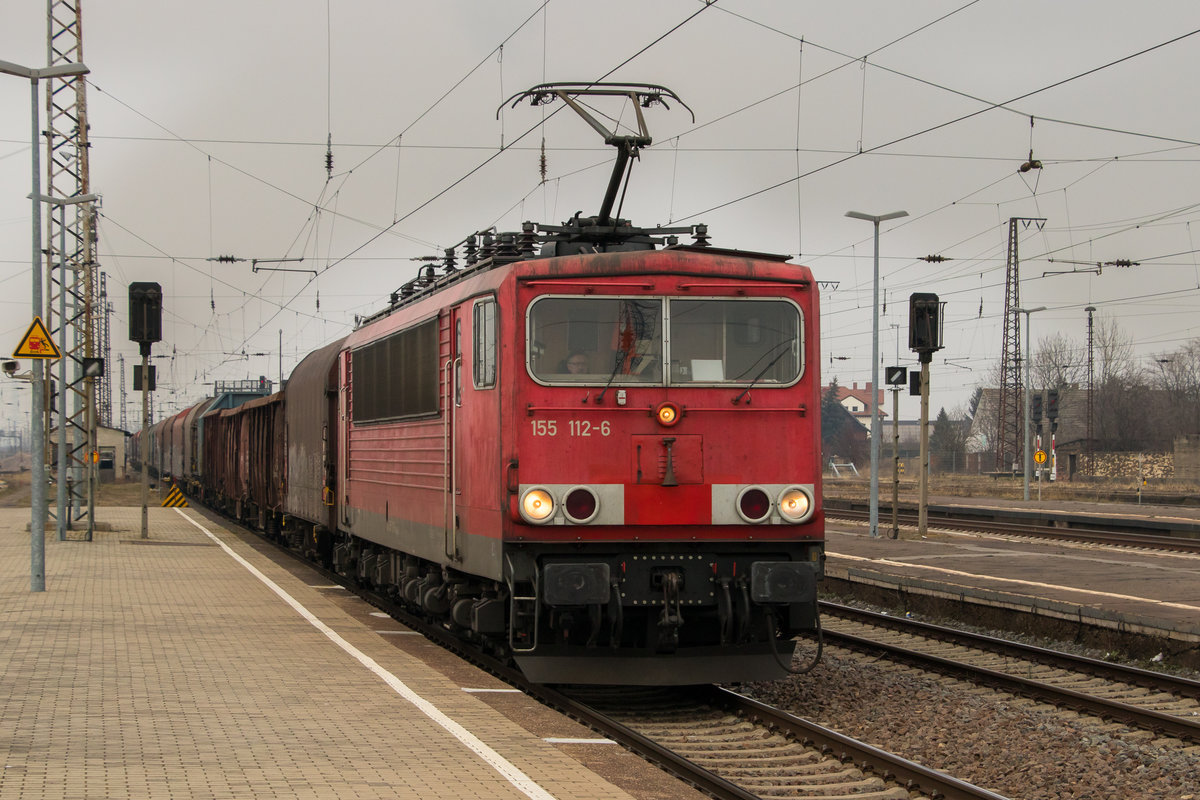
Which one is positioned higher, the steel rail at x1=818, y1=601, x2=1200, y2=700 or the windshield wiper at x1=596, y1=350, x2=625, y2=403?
the windshield wiper at x1=596, y1=350, x2=625, y2=403

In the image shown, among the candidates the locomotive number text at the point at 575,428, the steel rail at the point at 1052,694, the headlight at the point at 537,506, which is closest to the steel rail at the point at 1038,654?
the steel rail at the point at 1052,694

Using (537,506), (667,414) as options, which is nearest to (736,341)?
(667,414)

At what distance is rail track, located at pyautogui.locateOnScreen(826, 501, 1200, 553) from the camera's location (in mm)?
23469

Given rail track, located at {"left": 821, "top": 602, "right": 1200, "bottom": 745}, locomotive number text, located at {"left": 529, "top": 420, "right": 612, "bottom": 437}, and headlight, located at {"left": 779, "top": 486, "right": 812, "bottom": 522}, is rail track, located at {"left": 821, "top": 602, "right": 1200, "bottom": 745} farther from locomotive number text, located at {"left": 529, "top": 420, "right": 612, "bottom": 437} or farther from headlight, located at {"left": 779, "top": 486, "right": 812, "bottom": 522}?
locomotive number text, located at {"left": 529, "top": 420, "right": 612, "bottom": 437}

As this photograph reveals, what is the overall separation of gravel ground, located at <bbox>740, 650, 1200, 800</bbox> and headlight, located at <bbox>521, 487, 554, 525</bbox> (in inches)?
102

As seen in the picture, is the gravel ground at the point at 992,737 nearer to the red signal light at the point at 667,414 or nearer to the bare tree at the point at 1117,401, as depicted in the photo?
the red signal light at the point at 667,414

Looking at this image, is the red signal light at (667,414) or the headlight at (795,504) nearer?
the red signal light at (667,414)

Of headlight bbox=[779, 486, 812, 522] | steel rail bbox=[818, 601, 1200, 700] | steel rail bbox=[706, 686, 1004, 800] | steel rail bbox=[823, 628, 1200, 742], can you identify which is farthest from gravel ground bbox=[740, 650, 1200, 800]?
headlight bbox=[779, 486, 812, 522]

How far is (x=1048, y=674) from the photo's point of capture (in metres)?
11.8

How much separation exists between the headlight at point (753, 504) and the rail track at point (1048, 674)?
111 inches

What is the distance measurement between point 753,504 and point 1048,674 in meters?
3.88

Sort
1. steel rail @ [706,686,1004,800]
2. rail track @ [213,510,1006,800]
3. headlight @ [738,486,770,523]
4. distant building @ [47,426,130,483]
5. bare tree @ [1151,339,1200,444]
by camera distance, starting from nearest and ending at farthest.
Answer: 1. steel rail @ [706,686,1004,800]
2. rail track @ [213,510,1006,800]
3. headlight @ [738,486,770,523]
4. distant building @ [47,426,130,483]
5. bare tree @ [1151,339,1200,444]

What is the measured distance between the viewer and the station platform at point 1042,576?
13.2 m

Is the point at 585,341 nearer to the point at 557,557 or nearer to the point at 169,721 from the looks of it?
the point at 557,557
